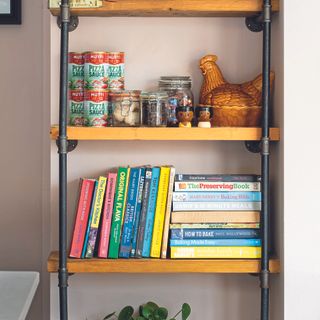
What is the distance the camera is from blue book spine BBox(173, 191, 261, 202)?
224 cm

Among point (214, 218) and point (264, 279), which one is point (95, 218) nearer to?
point (214, 218)

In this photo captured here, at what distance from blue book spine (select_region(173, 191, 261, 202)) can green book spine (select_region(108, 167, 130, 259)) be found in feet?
0.53

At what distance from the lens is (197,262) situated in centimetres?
220

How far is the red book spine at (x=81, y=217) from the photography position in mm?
2230

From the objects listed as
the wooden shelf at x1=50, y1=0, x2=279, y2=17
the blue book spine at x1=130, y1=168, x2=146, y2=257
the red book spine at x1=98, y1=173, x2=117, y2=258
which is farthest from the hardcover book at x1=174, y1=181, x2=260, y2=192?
the wooden shelf at x1=50, y1=0, x2=279, y2=17

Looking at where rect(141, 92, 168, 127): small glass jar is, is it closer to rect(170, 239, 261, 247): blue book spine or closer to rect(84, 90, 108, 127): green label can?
rect(84, 90, 108, 127): green label can

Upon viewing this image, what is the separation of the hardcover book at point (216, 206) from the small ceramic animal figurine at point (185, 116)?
24 cm

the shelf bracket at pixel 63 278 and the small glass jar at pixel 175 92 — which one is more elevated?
the small glass jar at pixel 175 92

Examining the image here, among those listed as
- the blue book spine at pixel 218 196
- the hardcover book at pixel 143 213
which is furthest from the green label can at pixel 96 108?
the blue book spine at pixel 218 196

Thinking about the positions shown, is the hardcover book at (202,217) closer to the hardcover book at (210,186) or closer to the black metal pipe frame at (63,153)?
the hardcover book at (210,186)
